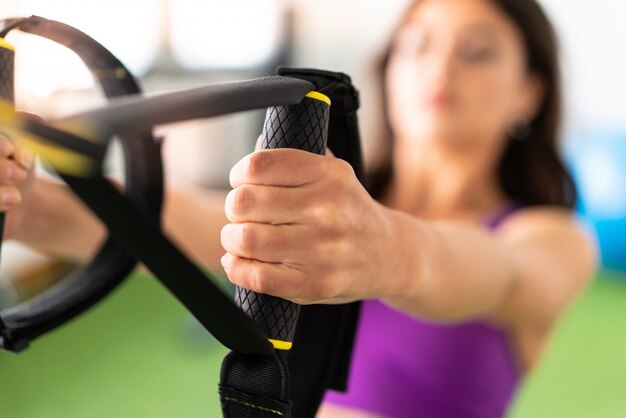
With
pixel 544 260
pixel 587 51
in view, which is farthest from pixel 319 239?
pixel 587 51

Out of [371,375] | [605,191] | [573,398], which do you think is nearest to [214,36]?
[605,191]

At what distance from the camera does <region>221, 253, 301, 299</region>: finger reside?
24cm

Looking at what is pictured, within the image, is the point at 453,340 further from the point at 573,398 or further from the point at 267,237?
the point at 573,398

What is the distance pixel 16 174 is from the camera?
0.88 feet

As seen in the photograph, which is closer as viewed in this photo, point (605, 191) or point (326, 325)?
point (326, 325)

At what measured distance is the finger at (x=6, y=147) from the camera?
9.0 inches

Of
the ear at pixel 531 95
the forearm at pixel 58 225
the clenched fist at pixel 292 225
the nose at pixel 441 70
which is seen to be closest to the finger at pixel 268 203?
the clenched fist at pixel 292 225

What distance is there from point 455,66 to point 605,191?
5.42 feet

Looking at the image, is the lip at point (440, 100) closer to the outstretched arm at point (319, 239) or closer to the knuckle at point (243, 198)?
the outstretched arm at point (319, 239)

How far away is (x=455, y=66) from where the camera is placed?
710mm

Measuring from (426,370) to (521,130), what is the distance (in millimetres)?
371

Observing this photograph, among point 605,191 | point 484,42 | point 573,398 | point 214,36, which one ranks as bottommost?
point 573,398

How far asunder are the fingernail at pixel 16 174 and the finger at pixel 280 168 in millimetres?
94

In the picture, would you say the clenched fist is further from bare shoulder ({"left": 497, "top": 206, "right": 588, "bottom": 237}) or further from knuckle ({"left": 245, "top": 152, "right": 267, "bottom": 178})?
bare shoulder ({"left": 497, "top": 206, "right": 588, "bottom": 237})
